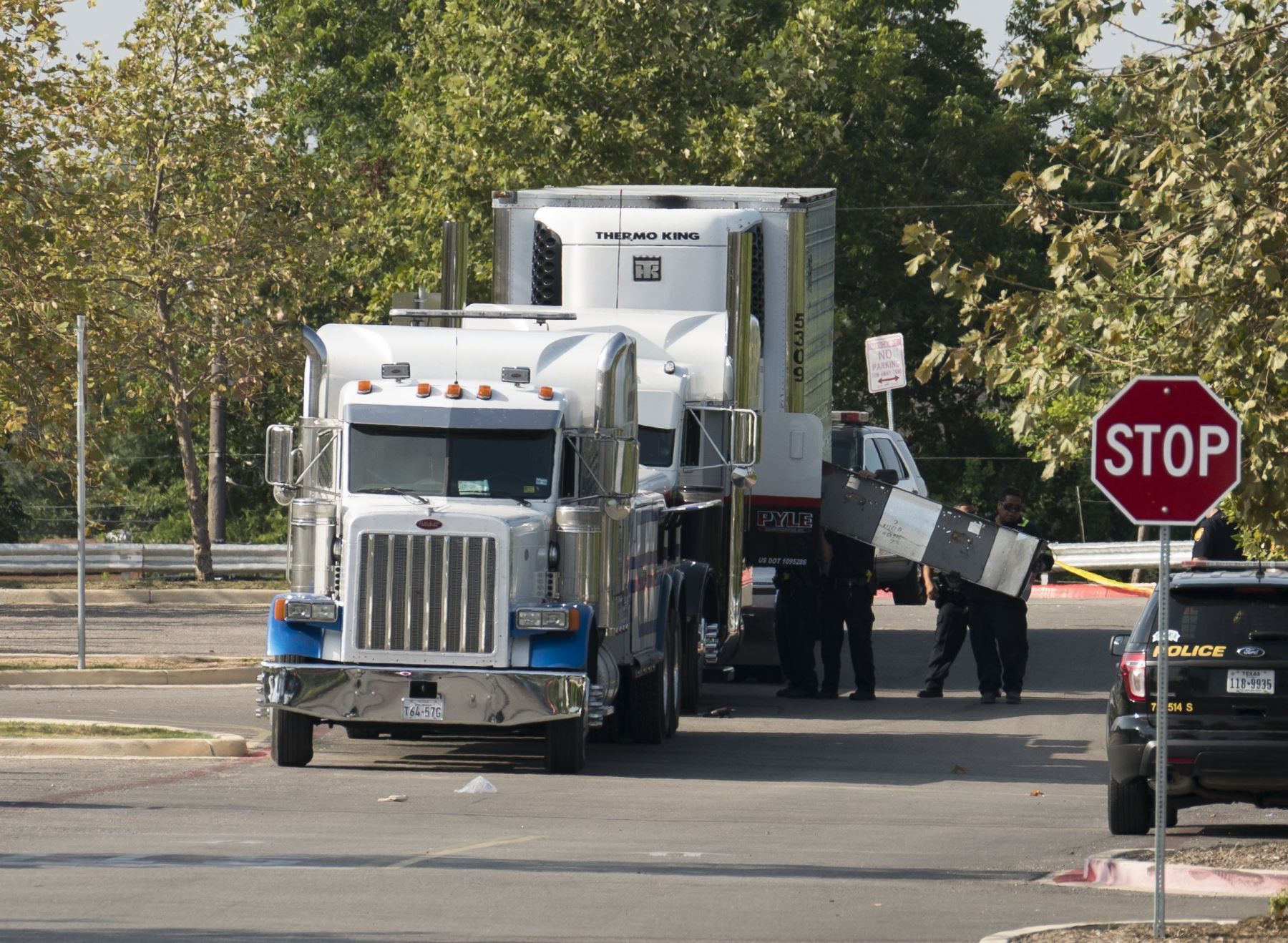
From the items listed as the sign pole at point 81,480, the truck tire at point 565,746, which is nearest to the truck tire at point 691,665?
the truck tire at point 565,746

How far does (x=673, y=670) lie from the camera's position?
18.4m

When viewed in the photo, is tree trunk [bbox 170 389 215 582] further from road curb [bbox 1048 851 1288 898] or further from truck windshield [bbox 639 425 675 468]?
road curb [bbox 1048 851 1288 898]

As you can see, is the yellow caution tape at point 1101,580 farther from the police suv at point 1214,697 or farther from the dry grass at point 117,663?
the police suv at point 1214,697

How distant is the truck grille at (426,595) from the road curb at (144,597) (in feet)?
60.7

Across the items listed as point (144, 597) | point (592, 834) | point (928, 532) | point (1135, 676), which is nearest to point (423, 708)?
point (592, 834)

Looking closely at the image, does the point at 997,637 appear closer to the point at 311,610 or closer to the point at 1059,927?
the point at 311,610

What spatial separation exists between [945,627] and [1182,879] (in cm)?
1117

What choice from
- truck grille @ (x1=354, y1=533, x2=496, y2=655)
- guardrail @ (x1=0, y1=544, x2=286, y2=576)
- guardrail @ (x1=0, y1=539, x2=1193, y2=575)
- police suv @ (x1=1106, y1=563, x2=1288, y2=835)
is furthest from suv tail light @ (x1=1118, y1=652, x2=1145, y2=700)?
guardrail @ (x1=0, y1=544, x2=286, y2=576)

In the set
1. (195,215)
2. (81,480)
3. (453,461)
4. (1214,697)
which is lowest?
(1214,697)

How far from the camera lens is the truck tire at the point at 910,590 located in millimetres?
29594

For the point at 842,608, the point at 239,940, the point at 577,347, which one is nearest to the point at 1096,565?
the point at 842,608

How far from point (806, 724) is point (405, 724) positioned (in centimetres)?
537

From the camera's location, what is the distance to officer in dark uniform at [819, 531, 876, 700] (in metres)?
21.8

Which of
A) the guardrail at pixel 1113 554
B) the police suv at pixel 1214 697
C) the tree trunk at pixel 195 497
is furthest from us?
the guardrail at pixel 1113 554
